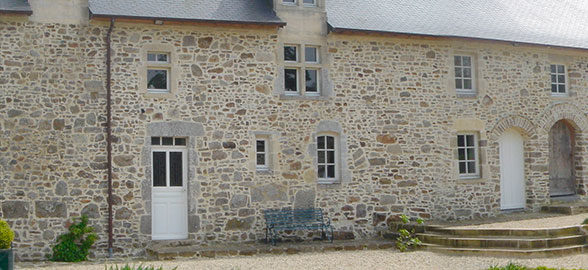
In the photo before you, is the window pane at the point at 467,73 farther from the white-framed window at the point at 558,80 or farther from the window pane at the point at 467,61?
the white-framed window at the point at 558,80

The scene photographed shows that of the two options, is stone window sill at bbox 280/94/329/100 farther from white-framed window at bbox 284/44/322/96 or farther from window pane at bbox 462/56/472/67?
window pane at bbox 462/56/472/67

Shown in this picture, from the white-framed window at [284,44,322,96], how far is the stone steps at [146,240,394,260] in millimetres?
3058

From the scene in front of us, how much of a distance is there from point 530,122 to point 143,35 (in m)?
8.83

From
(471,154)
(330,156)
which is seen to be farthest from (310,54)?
(471,154)

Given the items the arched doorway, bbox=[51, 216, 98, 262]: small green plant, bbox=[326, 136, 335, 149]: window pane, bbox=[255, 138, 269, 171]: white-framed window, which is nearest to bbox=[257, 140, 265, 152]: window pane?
bbox=[255, 138, 269, 171]: white-framed window

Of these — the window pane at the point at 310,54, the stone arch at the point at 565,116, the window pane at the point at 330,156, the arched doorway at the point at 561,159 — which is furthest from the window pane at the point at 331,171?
the arched doorway at the point at 561,159

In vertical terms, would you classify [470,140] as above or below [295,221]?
above

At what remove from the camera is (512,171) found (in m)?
16.2

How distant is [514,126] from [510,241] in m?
4.31

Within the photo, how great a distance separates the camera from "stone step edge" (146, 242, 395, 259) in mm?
11961

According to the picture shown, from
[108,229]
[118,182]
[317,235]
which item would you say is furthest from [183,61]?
[317,235]

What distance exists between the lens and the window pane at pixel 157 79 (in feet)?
43.2

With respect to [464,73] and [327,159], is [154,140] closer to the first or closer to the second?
[327,159]

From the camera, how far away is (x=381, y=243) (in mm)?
13320
